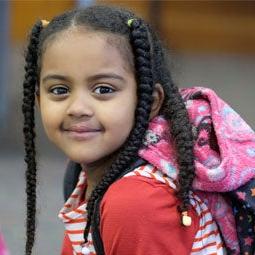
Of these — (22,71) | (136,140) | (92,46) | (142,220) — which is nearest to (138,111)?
(136,140)

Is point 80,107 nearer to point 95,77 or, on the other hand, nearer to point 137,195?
point 95,77

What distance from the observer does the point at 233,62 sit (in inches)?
408

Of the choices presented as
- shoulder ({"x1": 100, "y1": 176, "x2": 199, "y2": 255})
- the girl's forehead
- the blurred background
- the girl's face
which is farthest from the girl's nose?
the blurred background

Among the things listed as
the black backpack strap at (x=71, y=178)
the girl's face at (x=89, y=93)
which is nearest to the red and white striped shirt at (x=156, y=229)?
the girl's face at (x=89, y=93)

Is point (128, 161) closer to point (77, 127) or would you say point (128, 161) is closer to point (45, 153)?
point (77, 127)

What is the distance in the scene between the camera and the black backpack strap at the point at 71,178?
2.48 m

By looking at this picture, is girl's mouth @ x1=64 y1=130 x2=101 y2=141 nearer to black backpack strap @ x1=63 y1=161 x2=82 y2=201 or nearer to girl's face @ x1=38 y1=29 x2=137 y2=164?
girl's face @ x1=38 y1=29 x2=137 y2=164

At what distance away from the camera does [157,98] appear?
211cm

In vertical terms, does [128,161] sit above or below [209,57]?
below

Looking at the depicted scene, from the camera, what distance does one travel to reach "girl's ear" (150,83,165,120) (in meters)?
2.10

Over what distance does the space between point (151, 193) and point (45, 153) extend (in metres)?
4.28

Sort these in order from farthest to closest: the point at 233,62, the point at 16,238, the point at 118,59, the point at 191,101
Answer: the point at 233,62 → the point at 16,238 → the point at 191,101 → the point at 118,59

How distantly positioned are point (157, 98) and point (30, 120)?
1.42ft

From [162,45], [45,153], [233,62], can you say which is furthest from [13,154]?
[233,62]
